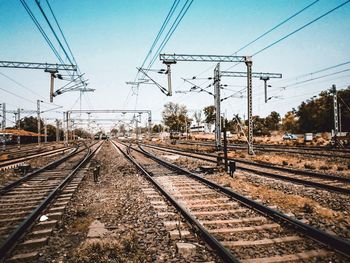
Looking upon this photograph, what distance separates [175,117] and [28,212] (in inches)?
4111

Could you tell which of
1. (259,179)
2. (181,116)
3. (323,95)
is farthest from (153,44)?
(181,116)

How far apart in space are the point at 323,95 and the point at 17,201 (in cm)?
8213

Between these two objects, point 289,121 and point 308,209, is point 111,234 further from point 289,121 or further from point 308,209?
point 289,121

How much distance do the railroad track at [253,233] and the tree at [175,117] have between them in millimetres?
102102

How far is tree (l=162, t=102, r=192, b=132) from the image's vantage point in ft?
368

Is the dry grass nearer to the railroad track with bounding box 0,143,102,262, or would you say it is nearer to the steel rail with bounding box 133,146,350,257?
the railroad track with bounding box 0,143,102,262

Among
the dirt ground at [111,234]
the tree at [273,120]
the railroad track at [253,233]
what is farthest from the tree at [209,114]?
the railroad track at [253,233]

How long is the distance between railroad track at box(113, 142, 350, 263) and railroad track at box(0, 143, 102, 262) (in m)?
3.08

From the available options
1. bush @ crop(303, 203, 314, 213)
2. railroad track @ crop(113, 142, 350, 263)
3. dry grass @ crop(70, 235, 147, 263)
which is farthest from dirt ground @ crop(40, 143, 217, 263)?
bush @ crop(303, 203, 314, 213)

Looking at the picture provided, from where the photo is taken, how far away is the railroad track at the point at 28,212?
5336mm

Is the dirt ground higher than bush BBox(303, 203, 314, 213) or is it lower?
lower

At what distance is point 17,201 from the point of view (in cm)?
931

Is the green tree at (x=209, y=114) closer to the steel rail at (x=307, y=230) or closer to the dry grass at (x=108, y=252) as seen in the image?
the steel rail at (x=307, y=230)

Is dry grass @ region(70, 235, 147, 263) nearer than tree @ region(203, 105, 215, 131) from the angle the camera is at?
Yes
